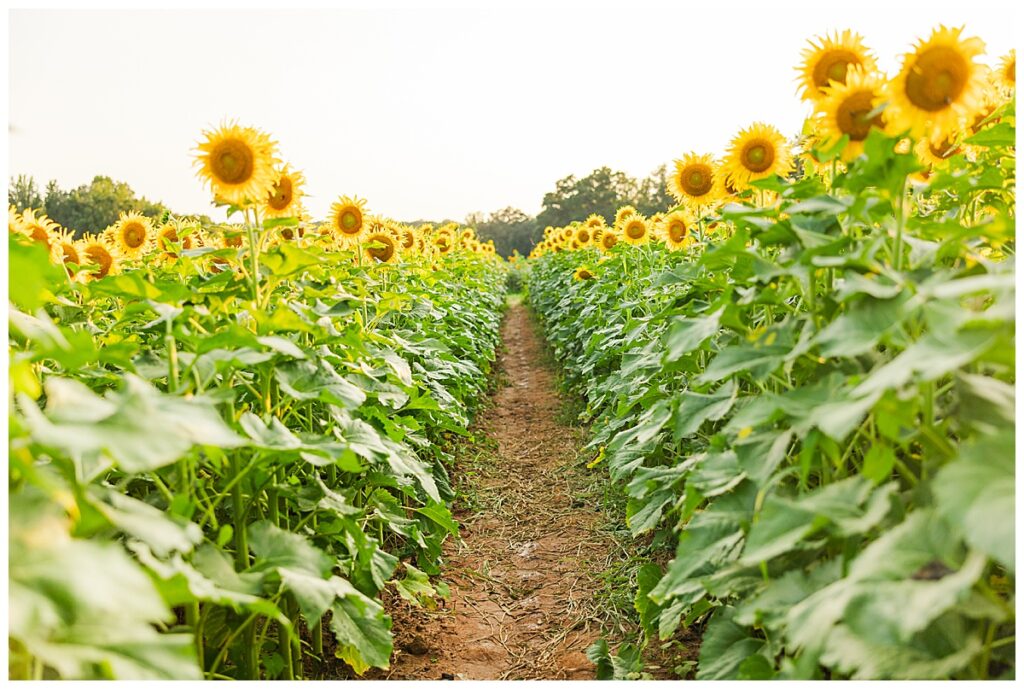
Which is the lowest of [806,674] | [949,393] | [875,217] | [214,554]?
[806,674]

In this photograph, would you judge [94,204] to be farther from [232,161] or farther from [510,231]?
[232,161]

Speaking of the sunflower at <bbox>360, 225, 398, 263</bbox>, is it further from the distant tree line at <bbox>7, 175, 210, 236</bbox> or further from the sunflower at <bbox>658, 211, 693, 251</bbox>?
the distant tree line at <bbox>7, 175, 210, 236</bbox>

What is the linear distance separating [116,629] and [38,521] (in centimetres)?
24

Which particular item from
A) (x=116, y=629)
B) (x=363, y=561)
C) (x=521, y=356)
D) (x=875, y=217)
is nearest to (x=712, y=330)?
(x=875, y=217)

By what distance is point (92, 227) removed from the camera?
37156 mm

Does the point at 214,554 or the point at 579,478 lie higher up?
the point at 214,554

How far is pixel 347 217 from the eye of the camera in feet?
17.9

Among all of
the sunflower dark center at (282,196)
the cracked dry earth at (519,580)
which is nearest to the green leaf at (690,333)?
the cracked dry earth at (519,580)

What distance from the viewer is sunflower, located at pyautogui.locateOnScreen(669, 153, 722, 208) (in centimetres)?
496

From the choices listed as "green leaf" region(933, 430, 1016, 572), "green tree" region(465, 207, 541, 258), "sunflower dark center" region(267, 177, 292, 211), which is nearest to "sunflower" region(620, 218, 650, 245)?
"sunflower dark center" region(267, 177, 292, 211)

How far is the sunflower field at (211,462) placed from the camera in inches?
49.4

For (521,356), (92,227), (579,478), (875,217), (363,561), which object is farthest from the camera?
(92,227)

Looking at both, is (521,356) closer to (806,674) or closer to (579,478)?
(579,478)

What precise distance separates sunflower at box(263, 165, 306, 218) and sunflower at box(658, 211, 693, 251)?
128 inches
